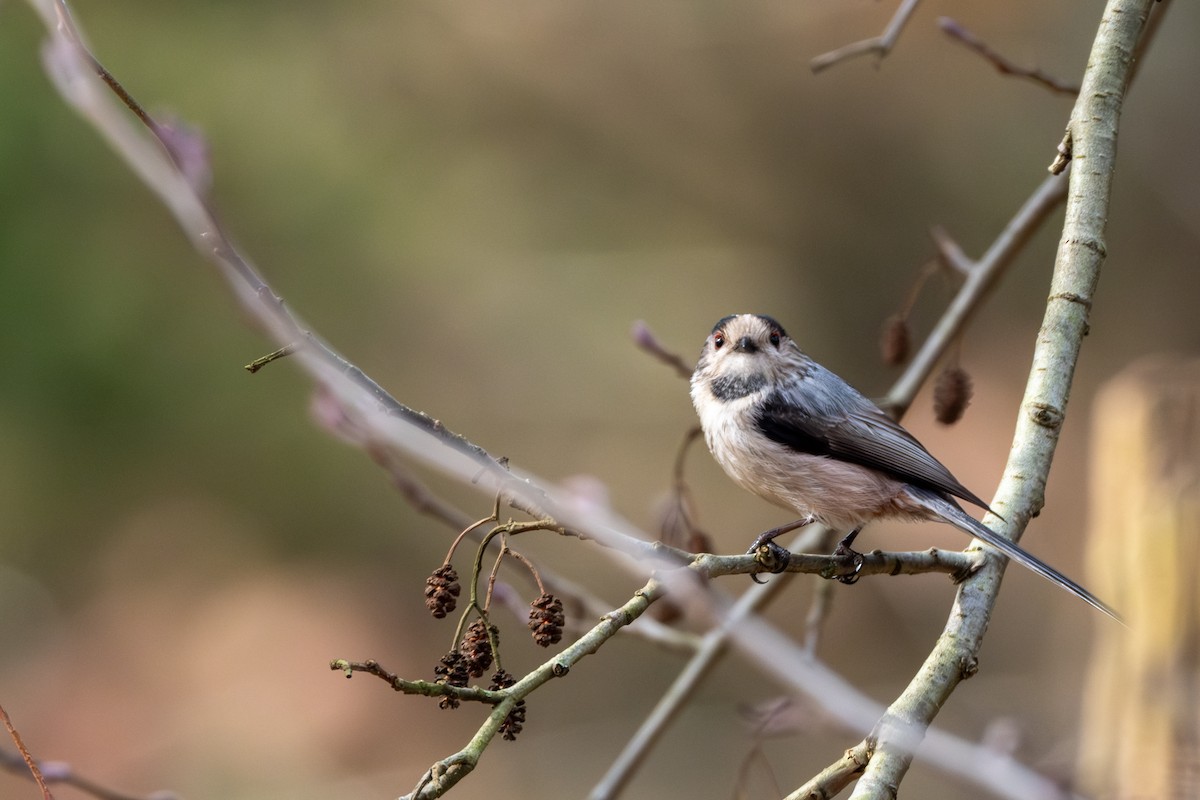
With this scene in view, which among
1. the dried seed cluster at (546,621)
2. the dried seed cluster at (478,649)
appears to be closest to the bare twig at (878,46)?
the dried seed cluster at (546,621)

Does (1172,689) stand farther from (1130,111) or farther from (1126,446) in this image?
(1130,111)

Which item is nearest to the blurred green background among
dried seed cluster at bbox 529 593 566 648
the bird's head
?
the bird's head

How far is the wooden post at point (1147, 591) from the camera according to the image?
2078mm

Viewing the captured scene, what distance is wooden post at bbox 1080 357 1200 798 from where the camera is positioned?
2.08m

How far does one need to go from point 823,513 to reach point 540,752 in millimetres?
4656

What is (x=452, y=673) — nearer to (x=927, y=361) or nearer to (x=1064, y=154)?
(x=1064, y=154)

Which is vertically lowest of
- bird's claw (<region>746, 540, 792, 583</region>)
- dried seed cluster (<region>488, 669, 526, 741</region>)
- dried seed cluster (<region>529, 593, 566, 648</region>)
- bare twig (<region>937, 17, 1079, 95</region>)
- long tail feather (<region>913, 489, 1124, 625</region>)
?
dried seed cluster (<region>488, 669, 526, 741</region>)

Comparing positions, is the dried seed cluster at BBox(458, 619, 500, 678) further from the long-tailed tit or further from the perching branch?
the long-tailed tit

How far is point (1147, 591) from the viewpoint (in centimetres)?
220

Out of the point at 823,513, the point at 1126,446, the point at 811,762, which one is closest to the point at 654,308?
the point at 811,762

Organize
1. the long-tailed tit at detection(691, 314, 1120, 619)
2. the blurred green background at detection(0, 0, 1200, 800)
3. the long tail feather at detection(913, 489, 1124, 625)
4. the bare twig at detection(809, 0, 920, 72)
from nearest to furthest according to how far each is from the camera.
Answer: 1. the long tail feather at detection(913, 489, 1124, 625)
2. the long-tailed tit at detection(691, 314, 1120, 619)
3. the bare twig at detection(809, 0, 920, 72)
4. the blurred green background at detection(0, 0, 1200, 800)

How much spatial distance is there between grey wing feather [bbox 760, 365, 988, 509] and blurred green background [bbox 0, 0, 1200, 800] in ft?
13.4

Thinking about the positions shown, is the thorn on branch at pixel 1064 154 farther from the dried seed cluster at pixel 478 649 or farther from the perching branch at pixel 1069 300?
the dried seed cluster at pixel 478 649

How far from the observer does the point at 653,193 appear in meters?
8.58
